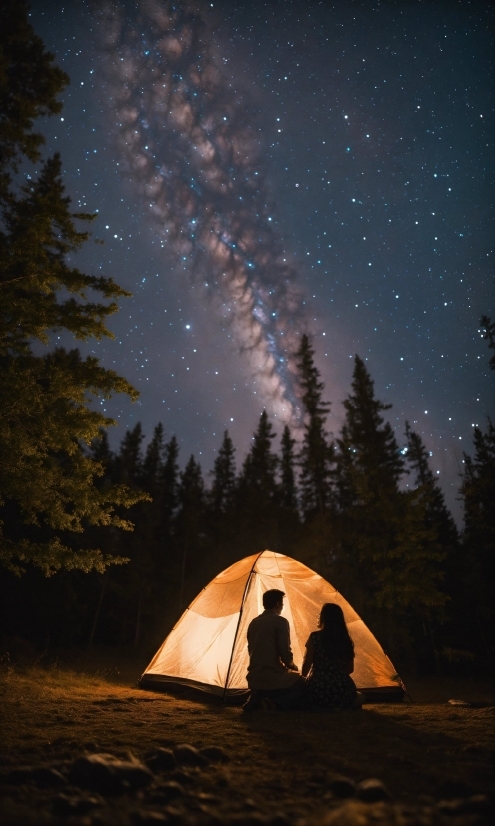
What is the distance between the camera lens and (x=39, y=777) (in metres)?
2.47

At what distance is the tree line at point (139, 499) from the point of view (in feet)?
22.2

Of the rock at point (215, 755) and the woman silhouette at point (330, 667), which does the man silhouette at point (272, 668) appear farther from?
the rock at point (215, 755)

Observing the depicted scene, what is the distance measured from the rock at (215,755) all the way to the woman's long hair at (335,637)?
2669mm

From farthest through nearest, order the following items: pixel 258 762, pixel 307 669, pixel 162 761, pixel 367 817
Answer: pixel 307 669, pixel 258 762, pixel 162 761, pixel 367 817

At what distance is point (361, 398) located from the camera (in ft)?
88.3

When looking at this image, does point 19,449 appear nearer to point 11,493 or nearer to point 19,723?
point 11,493

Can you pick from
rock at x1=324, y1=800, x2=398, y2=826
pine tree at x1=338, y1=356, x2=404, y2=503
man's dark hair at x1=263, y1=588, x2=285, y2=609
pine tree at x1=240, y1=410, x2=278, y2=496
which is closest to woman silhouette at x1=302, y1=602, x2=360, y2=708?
man's dark hair at x1=263, y1=588, x2=285, y2=609

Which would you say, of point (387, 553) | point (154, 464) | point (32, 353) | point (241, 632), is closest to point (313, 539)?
point (387, 553)

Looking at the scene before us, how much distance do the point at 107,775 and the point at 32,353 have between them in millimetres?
6175

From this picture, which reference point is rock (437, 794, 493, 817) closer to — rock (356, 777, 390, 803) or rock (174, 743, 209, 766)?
rock (356, 777, 390, 803)

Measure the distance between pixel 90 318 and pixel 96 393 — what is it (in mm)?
1284

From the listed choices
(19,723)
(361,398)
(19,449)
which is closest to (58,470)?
(19,449)

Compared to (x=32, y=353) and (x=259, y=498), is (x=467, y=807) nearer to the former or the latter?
(x=32, y=353)

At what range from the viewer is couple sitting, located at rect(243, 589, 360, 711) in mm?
5473
